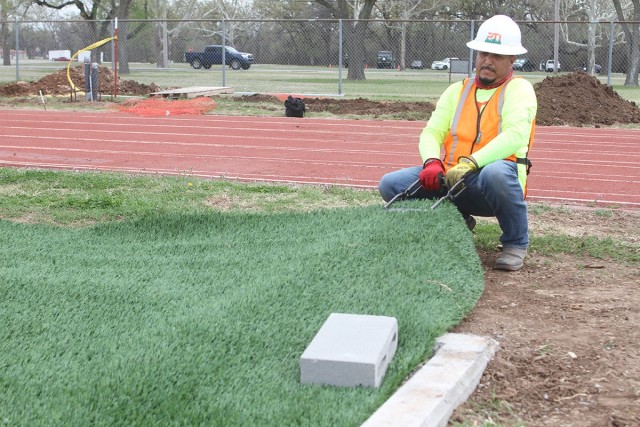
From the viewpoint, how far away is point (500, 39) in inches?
206

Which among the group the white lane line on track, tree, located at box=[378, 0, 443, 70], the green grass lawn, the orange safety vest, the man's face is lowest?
the white lane line on track

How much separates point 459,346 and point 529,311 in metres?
0.85

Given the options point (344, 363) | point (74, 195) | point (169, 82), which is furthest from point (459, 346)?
point (169, 82)

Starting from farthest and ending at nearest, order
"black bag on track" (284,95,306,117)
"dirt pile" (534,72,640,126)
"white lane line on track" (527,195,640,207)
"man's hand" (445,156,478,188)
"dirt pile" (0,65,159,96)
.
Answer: "dirt pile" (0,65,159,96) → "black bag on track" (284,95,306,117) → "dirt pile" (534,72,640,126) → "white lane line on track" (527,195,640,207) → "man's hand" (445,156,478,188)

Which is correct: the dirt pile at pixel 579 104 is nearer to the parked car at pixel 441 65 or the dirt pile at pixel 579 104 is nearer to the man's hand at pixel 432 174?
the man's hand at pixel 432 174

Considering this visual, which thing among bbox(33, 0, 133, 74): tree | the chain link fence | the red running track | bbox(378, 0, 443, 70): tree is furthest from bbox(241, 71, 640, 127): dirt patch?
bbox(378, 0, 443, 70): tree

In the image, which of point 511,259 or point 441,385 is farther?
point 511,259

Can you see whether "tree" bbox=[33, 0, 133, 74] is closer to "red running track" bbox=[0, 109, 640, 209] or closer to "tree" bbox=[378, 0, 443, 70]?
"tree" bbox=[378, 0, 443, 70]

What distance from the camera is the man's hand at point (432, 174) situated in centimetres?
521

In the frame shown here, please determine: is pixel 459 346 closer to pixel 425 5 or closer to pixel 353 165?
pixel 353 165

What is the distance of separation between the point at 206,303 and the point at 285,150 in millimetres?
7243

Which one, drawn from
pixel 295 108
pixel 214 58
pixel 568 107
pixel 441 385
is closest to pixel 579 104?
pixel 568 107

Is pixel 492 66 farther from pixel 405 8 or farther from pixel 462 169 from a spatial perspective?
pixel 405 8

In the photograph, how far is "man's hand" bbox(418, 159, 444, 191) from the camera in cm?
521
